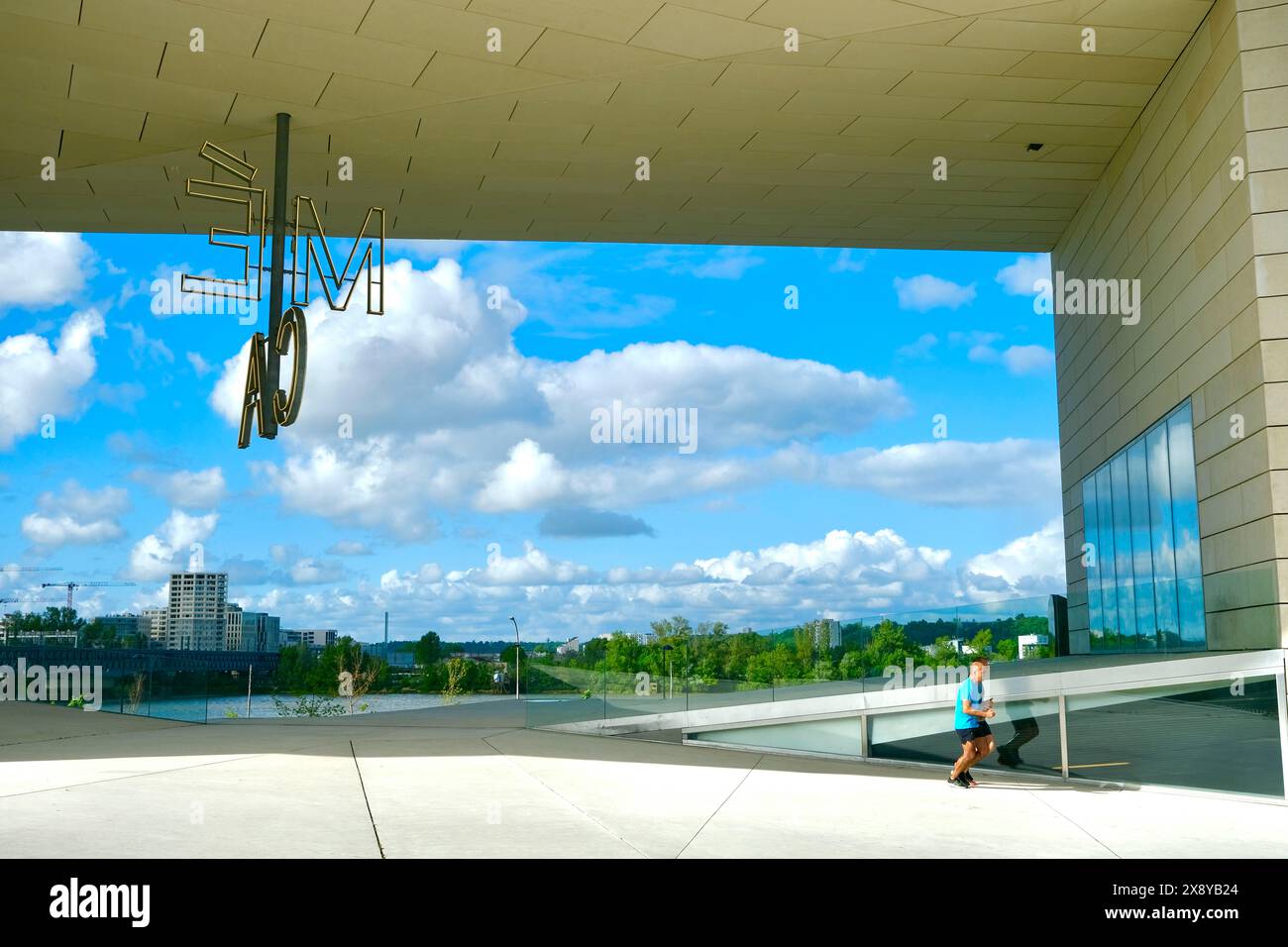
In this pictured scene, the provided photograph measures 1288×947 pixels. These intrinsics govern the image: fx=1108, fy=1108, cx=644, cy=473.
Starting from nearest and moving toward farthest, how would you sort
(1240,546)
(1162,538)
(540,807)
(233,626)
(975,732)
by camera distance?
(540,807)
(975,732)
(1240,546)
(1162,538)
(233,626)

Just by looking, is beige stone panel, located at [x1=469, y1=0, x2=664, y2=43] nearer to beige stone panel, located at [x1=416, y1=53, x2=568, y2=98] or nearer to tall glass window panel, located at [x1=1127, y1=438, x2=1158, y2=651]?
beige stone panel, located at [x1=416, y1=53, x2=568, y2=98]

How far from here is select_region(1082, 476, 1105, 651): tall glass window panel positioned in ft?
58.3

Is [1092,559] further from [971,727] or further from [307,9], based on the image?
[307,9]

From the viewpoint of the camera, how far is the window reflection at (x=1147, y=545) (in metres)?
13.7

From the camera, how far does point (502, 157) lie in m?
16.1

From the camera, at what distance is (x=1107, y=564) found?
1741 centimetres

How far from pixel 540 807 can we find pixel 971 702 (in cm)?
488

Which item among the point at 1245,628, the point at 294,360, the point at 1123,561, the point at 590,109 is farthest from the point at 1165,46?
Result: the point at 294,360

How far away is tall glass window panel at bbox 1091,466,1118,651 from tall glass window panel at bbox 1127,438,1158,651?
1058 mm

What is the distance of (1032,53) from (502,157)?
7302mm

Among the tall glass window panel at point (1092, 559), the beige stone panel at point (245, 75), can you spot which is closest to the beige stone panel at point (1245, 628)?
the tall glass window panel at point (1092, 559)

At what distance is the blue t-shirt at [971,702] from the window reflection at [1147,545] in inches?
137

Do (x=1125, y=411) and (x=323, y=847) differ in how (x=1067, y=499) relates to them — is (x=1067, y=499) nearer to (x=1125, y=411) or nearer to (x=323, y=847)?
(x=1125, y=411)
